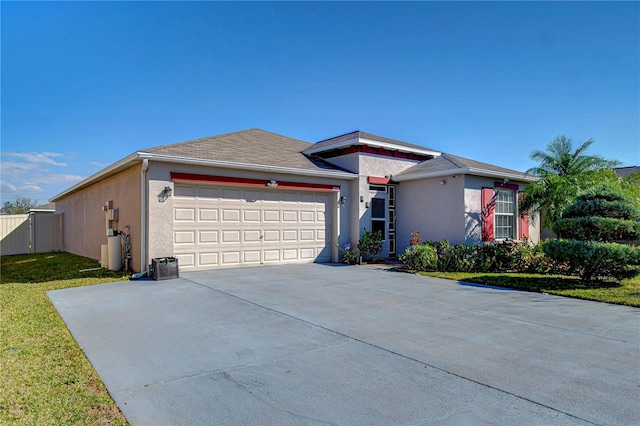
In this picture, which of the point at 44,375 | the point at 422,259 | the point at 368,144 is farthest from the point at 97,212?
the point at 44,375

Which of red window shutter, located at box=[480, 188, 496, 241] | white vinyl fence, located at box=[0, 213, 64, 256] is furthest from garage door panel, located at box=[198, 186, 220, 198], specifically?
white vinyl fence, located at box=[0, 213, 64, 256]

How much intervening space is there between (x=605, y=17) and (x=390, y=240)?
946cm

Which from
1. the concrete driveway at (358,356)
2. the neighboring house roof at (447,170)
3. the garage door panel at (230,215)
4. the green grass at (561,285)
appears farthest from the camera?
the neighboring house roof at (447,170)

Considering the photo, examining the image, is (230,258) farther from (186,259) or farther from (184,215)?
(184,215)

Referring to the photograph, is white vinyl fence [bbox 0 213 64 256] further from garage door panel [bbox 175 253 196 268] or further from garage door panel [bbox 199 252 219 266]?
garage door panel [bbox 199 252 219 266]

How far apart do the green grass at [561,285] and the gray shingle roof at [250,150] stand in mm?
5788

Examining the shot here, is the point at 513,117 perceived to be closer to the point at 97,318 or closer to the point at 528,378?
the point at 528,378

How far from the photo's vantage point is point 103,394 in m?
3.52

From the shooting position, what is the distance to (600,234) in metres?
9.47

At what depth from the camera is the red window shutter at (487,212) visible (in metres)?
13.7

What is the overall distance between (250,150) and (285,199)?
2108 millimetres

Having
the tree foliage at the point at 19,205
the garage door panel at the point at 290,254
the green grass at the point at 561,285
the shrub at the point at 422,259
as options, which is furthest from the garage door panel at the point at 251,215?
the tree foliage at the point at 19,205

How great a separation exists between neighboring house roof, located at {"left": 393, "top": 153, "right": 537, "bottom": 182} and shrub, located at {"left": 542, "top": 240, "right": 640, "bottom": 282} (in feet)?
13.4

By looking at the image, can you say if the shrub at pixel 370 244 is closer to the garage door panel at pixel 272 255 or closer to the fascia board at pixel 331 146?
the garage door panel at pixel 272 255
